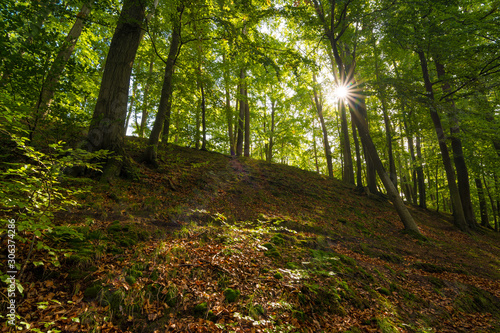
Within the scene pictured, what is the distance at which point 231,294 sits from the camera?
129 inches

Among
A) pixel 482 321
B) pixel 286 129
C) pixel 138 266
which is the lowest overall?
pixel 482 321

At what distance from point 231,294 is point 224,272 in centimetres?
51

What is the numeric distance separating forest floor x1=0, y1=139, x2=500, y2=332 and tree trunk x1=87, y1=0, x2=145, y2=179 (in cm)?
113

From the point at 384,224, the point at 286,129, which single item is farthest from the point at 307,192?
the point at 286,129

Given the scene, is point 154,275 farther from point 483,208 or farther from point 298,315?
point 483,208

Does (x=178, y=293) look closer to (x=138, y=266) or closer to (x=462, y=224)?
(x=138, y=266)

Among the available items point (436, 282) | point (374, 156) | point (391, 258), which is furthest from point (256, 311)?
point (374, 156)

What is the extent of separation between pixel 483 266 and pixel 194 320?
35.3ft

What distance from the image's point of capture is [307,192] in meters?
12.2

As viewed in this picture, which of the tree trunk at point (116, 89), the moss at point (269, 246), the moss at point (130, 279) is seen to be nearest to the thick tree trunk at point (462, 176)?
the moss at point (269, 246)

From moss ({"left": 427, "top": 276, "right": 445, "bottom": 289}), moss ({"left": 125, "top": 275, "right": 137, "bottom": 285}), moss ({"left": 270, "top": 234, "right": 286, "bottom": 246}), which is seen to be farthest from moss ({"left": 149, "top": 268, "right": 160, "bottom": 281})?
moss ({"left": 427, "top": 276, "right": 445, "bottom": 289})

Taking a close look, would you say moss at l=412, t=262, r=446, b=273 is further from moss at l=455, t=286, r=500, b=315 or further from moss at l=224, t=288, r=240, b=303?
moss at l=224, t=288, r=240, b=303

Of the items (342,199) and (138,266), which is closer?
(138,266)

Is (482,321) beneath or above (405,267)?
beneath
